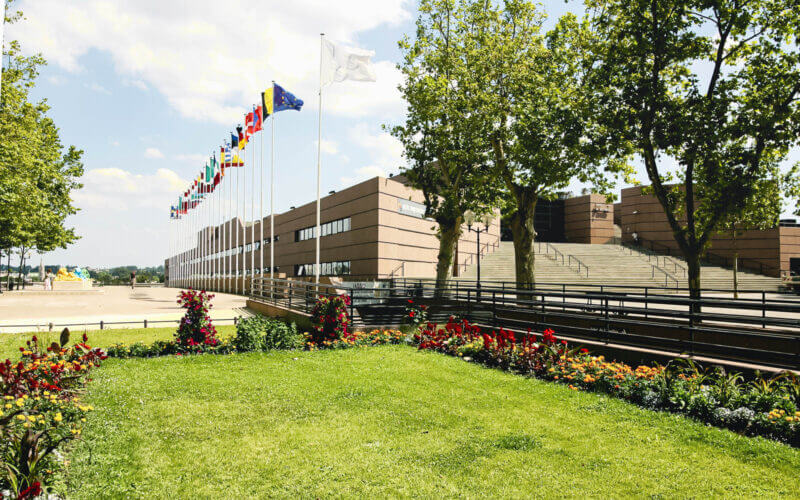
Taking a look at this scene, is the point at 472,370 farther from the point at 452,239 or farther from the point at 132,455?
the point at 452,239

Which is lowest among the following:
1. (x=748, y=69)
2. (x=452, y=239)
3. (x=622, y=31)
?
(x=452, y=239)

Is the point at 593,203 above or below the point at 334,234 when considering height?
above

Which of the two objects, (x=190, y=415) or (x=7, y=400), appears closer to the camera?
(x=7, y=400)

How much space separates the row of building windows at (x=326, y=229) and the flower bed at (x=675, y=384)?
107 feet

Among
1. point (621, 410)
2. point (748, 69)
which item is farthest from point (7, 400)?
point (748, 69)

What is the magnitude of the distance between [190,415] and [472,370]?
5.15 m

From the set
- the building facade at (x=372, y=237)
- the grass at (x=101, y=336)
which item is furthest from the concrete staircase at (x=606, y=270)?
the grass at (x=101, y=336)

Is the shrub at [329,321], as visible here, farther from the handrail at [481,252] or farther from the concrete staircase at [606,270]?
the handrail at [481,252]

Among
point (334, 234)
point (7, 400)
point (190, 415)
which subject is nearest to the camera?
point (7, 400)

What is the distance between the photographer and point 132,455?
501 cm

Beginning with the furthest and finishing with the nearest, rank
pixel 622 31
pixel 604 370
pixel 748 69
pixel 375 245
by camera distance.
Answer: pixel 375 245, pixel 622 31, pixel 748 69, pixel 604 370

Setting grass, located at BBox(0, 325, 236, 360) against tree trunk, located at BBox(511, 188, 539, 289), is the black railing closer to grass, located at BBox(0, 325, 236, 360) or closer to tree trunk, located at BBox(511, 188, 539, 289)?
grass, located at BBox(0, 325, 236, 360)

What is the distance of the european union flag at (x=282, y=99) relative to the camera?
2622 centimetres

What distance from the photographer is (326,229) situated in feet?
150
